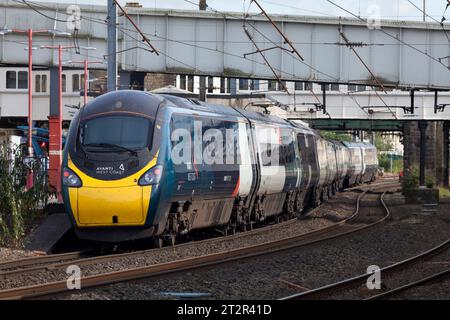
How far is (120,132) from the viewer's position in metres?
15.7

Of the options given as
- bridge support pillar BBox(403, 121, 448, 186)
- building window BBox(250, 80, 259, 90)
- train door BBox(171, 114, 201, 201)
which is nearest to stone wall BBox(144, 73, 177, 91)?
building window BBox(250, 80, 259, 90)

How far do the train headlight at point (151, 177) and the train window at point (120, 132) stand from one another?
492 mm

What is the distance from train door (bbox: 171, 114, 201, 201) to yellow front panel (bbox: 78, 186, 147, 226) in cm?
101

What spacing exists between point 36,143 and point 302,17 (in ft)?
50.0

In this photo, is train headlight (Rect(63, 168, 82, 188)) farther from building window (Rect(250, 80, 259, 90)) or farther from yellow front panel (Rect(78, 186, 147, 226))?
building window (Rect(250, 80, 259, 90))

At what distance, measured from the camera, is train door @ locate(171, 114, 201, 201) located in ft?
52.9

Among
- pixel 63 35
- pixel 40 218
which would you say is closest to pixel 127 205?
pixel 40 218

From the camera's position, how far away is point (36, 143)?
40.9 metres

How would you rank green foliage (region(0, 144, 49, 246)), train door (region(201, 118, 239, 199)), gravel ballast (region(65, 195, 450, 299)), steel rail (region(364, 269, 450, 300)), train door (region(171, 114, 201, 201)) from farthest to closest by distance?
train door (region(201, 118, 239, 199)) < green foliage (region(0, 144, 49, 246)) < train door (region(171, 114, 201, 201)) < gravel ballast (region(65, 195, 450, 299)) < steel rail (region(364, 269, 450, 300))
